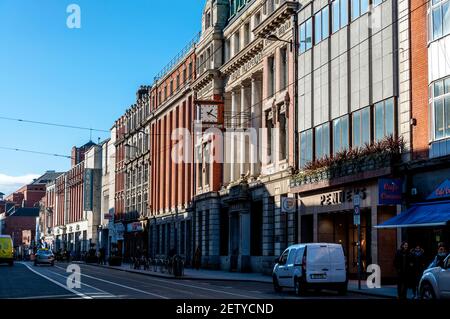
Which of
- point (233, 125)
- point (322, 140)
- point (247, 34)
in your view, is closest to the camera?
point (322, 140)

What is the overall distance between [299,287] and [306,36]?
19.0 metres

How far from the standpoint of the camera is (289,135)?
41.2 metres

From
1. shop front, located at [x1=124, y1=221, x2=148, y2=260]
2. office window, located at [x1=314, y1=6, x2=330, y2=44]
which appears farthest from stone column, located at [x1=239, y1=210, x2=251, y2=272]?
shop front, located at [x1=124, y1=221, x2=148, y2=260]

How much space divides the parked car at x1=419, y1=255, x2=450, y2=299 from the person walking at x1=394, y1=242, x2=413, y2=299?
4.06 metres

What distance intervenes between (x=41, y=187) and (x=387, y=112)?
156m

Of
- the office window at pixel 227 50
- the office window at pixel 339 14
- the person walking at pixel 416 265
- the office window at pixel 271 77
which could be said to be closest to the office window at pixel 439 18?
the office window at pixel 339 14

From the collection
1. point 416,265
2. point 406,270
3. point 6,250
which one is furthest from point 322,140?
point 6,250

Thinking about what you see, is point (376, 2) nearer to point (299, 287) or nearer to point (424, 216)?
point (424, 216)

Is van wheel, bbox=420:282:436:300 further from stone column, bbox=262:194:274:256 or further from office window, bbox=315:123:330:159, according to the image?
stone column, bbox=262:194:274:256

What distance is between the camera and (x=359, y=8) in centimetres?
3312

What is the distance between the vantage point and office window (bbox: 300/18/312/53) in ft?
127

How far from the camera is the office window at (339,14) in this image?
113 ft

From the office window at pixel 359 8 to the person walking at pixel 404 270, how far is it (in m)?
14.2

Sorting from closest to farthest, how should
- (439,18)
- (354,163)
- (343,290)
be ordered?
1. (343,290)
2. (439,18)
3. (354,163)
